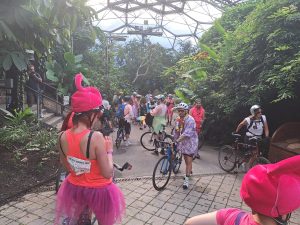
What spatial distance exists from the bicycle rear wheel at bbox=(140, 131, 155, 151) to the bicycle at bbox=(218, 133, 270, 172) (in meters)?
2.73

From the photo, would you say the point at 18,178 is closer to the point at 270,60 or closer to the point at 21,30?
the point at 21,30

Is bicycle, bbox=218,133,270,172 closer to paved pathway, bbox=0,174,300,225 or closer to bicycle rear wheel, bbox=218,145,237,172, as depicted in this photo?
bicycle rear wheel, bbox=218,145,237,172

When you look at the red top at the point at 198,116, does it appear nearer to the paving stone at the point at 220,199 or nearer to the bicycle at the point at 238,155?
the bicycle at the point at 238,155

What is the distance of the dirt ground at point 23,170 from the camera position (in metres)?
5.59

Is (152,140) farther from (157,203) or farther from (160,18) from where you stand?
(160,18)

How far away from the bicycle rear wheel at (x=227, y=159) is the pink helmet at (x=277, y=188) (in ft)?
21.7

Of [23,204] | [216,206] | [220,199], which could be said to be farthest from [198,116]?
[23,204]

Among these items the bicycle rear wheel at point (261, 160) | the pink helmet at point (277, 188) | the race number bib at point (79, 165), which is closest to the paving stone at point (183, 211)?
the bicycle rear wheel at point (261, 160)

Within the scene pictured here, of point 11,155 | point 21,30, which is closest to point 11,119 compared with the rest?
point 11,155

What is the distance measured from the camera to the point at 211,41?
15.6 meters

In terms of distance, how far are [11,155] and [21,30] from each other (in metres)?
3.97

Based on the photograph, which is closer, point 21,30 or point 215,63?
point 21,30

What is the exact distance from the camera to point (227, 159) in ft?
26.7

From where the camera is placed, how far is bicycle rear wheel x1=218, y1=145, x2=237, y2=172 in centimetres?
802
